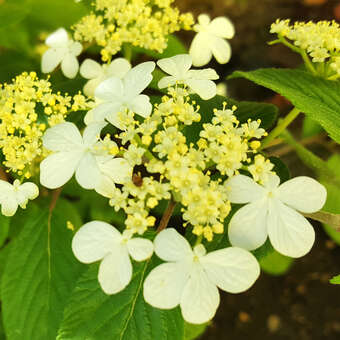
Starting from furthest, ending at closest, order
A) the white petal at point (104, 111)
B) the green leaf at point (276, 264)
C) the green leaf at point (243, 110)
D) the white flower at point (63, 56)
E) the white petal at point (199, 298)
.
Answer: the green leaf at point (276, 264)
the white flower at point (63, 56)
the green leaf at point (243, 110)
the white petal at point (104, 111)
the white petal at point (199, 298)

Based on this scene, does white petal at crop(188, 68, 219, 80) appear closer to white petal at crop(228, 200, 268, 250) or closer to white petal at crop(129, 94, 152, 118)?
white petal at crop(129, 94, 152, 118)

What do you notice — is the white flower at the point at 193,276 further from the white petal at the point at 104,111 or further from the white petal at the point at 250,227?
the white petal at the point at 104,111

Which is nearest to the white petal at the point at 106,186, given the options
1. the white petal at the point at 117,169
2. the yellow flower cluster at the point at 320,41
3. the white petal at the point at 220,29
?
the white petal at the point at 117,169

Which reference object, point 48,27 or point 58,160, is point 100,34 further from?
point 48,27

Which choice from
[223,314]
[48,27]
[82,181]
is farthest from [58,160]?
[223,314]

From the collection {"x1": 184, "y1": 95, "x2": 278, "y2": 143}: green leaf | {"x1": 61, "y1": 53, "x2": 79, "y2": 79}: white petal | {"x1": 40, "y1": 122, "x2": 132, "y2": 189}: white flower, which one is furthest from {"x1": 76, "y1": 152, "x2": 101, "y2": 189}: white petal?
{"x1": 61, "y1": 53, "x2": 79, "y2": 79}: white petal

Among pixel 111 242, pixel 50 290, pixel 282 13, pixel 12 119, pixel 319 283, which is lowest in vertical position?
pixel 319 283
